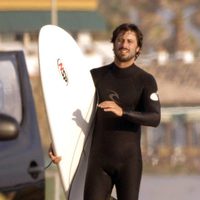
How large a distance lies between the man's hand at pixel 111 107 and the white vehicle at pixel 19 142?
67 cm

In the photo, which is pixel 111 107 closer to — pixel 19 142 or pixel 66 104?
pixel 66 104

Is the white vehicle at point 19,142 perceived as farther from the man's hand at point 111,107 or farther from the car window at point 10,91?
the man's hand at point 111,107

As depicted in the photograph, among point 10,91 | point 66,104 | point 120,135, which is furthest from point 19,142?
point 120,135

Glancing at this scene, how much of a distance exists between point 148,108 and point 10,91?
3.79ft

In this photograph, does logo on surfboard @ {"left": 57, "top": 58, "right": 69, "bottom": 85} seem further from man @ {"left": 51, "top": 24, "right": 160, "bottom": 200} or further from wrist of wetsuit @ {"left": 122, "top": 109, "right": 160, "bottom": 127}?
wrist of wetsuit @ {"left": 122, "top": 109, "right": 160, "bottom": 127}


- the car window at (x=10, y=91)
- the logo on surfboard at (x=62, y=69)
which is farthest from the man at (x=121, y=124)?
the car window at (x=10, y=91)

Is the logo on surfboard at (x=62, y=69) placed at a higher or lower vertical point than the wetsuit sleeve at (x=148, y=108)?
higher

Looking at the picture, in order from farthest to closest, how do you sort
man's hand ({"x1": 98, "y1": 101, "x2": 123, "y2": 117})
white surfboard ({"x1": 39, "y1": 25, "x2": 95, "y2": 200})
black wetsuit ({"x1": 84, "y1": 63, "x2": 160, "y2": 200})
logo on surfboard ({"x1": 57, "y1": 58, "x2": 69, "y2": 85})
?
1. logo on surfboard ({"x1": 57, "y1": 58, "x2": 69, "y2": 85})
2. white surfboard ({"x1": 39, "y1": 25, "x2": 95, "y2": 200})
3. black wetsuit ({"x1": 84, "y1": 63, "x2": 160, "y2": 200})
4. man's hand ({"x1": 98, "y1": 101, "x2": 123, "y2": 117})

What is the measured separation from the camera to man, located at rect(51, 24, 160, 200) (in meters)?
5.75

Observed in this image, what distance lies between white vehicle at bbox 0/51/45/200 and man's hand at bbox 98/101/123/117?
67 centimetres

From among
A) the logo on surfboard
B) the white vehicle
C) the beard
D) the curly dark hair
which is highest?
the curly dark hair

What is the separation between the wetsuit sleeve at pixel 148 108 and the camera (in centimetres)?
563

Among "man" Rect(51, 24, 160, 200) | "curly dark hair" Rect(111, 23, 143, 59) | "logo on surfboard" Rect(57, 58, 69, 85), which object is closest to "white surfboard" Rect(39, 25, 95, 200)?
"logo on surfboard" Rect(57, 58, 69, 85)

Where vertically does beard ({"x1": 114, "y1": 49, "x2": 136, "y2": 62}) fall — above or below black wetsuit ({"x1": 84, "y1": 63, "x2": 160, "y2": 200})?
above
